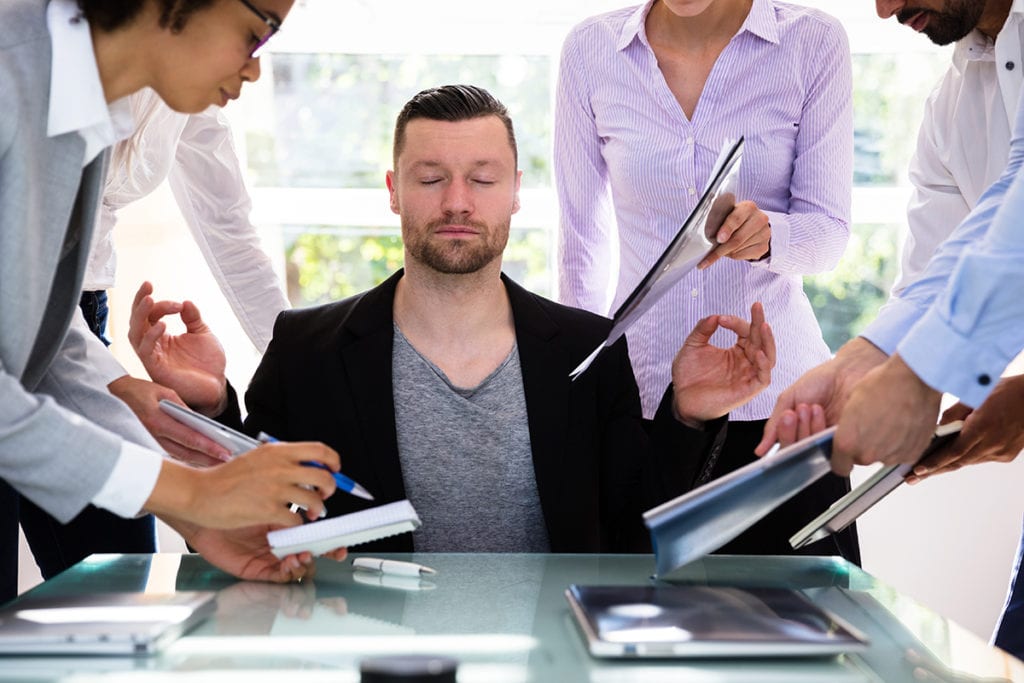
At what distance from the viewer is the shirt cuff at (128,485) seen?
4.41 ft

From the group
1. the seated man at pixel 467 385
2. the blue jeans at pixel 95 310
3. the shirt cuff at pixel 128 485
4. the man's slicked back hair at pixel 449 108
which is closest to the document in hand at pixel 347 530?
the shirt cuff at pixel 128 485

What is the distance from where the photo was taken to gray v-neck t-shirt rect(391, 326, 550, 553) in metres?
2.09

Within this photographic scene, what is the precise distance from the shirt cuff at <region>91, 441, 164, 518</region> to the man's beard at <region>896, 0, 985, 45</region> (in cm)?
168

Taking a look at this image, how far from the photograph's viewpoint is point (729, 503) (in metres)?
1.39

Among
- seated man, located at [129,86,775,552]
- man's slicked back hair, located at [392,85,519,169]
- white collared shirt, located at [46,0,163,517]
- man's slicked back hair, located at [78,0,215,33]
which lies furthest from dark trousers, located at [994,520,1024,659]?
man's slicked back hair, located at [78,0,215,33]

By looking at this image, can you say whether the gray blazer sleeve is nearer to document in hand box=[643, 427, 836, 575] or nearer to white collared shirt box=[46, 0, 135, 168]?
white collared shirt box=[46, 0, 135, 168]

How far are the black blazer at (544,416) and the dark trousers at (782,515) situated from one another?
0.77 feet

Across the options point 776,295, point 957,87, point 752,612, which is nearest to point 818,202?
point 776,295

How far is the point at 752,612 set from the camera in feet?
4.29

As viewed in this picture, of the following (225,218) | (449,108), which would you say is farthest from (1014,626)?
(225,218)

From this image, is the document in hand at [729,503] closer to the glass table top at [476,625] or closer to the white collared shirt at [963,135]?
the glass table top at [476,625]

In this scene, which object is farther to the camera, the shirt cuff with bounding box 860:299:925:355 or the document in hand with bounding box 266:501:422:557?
the shirt cuff with bounding box 860:299:925:355

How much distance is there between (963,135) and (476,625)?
1630 mm

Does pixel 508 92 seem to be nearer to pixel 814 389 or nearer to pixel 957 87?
pixel 957 87
